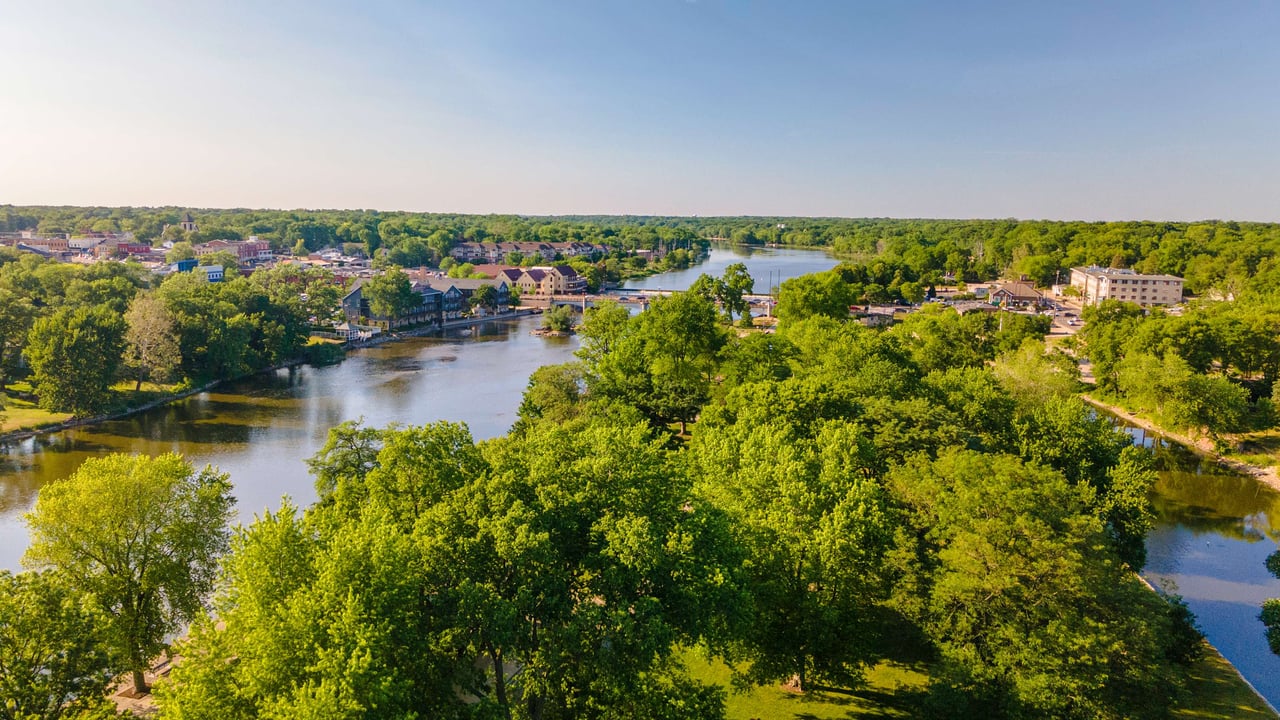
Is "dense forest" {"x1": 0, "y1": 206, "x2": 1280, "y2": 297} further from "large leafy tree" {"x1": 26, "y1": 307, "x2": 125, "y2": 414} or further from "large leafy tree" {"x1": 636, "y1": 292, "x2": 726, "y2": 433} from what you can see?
"large leafy tree" {"x1": 26, "y1": 307, "x2": 125, "y2": 414}

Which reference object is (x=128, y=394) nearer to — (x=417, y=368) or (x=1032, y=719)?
(x=417, y=368)

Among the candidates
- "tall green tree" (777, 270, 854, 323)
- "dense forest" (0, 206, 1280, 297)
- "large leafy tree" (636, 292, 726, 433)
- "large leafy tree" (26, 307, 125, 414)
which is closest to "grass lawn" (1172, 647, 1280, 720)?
"large leafy tree" (636, 292, 726, 433)

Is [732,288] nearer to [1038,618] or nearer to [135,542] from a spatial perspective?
[1038,618]

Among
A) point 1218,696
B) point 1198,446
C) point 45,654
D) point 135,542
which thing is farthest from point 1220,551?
point 135,542

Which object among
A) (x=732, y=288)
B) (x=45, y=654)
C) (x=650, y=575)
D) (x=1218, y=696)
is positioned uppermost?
(x=732, y=288)

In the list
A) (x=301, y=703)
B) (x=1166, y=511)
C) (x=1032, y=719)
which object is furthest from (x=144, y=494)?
(x=1166, y=511)
